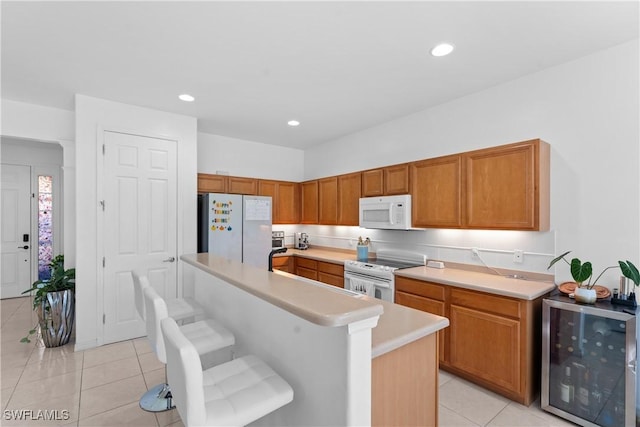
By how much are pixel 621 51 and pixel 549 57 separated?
45 centimetres

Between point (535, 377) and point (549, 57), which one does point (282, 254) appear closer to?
point (535, 377)

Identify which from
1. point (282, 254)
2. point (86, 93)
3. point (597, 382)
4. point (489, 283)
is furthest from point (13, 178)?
point (597, 382)

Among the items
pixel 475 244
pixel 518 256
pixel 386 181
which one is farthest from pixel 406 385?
pixel 386 181

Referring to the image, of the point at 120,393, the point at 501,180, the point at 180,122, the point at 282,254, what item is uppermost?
the point at 180,122

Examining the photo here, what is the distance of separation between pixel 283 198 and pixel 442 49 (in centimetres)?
346

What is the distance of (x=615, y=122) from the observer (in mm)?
2305

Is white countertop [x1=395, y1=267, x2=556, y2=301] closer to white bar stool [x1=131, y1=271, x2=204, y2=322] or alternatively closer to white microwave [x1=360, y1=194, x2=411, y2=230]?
white microwave [x1=360, y1=194, x2=411, y2=230]

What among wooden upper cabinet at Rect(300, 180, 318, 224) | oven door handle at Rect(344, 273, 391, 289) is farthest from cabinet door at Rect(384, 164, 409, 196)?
wooden upper cabinet at Rect(300, 180, 318, 224)

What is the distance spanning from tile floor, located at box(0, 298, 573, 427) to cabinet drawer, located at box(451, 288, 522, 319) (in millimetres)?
697

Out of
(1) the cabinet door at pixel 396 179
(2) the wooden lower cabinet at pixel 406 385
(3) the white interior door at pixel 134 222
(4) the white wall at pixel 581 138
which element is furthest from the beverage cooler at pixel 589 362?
(3) the white interior door at pixel 134 222

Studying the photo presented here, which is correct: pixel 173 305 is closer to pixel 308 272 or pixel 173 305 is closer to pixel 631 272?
pixel 308 272

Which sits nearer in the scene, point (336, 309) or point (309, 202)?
point (336, 309)

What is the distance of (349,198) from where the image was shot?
4.35m

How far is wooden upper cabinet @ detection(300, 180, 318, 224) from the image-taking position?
5016 millimetres
